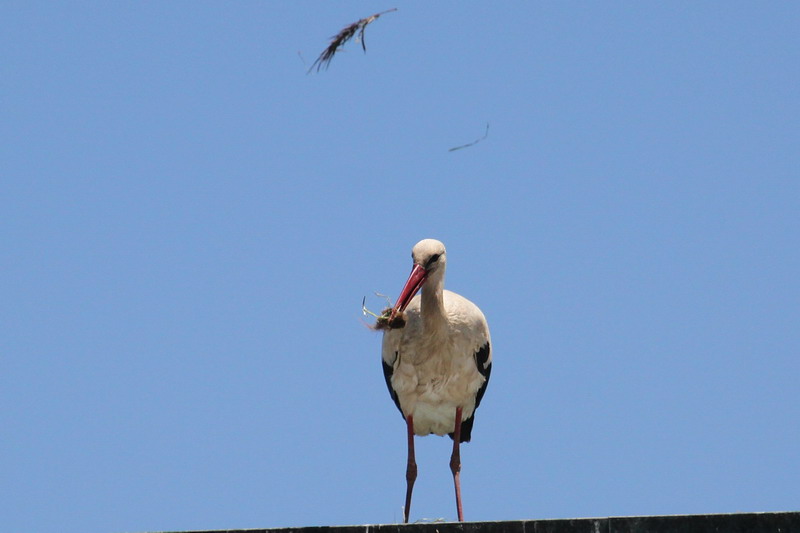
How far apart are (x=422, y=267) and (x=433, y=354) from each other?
2.67 feet

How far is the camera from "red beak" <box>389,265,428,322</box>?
995cm

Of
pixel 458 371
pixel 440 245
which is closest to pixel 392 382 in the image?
pixel 458 371

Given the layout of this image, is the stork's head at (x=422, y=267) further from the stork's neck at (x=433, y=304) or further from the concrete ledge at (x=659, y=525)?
the concrete ledge at (x=659, y=525)

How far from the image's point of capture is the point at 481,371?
11.0 meters

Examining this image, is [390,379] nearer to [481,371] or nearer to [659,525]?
[481,371]

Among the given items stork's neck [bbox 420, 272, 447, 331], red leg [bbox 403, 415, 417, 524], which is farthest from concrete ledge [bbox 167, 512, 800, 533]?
red leg [bbox 403, 415, 417, 524]

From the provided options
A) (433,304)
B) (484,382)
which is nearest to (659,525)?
(433,304)

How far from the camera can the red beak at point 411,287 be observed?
9.95 meters

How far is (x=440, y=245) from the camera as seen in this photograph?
33.9ft

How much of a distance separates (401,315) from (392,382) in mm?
1031

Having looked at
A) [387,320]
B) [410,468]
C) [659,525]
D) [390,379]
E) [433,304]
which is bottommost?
[659,525]

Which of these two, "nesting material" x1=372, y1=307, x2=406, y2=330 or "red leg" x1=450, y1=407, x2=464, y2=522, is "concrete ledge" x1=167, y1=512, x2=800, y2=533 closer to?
"nesting material" x1=372, y1=307, x2=406, y2=330

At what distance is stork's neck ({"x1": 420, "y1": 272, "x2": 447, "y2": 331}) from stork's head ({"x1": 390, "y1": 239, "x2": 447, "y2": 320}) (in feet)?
0.16

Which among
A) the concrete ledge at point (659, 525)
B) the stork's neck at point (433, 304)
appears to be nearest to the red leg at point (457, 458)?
the stork's neck at point (433, 304)
